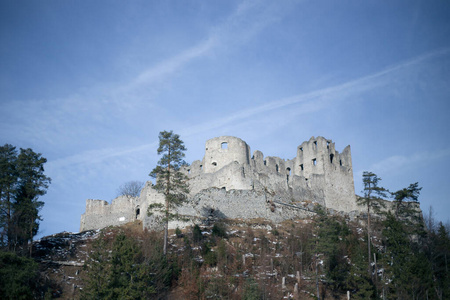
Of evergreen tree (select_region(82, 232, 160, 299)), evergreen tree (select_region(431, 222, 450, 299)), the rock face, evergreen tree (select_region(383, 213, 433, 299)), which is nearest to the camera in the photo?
evergreen tree (select_region(82, 232, 160, 299))

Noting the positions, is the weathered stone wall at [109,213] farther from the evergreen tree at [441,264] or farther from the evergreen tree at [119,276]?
the evergreen tree at [441,264]

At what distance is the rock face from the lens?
171ft

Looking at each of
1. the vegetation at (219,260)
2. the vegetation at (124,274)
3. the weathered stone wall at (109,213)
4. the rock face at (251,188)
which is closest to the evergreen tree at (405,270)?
the vegetation at (219,260)

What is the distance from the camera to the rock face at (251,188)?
2056 inches

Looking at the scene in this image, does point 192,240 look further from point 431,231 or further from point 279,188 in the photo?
point 431,231

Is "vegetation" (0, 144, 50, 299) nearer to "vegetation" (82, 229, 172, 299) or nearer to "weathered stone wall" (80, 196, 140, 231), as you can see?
"vegetation" (82, 229, 172, 299)

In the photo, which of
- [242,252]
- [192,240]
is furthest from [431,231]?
[192,240]

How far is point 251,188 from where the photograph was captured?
54875mm

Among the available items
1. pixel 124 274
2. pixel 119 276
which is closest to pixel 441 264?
pixel 124 274

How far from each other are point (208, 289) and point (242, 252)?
27.0ft

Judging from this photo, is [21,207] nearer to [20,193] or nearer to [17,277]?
[20,193]

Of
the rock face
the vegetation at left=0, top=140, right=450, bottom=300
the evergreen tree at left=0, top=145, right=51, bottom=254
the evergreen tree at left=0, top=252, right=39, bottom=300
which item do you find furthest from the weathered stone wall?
the evergreen tree at left=0, top=252, right=39, bottom=300

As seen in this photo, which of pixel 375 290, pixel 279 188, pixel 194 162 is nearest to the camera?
pixel 375 290

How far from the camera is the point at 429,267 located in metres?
40.2
